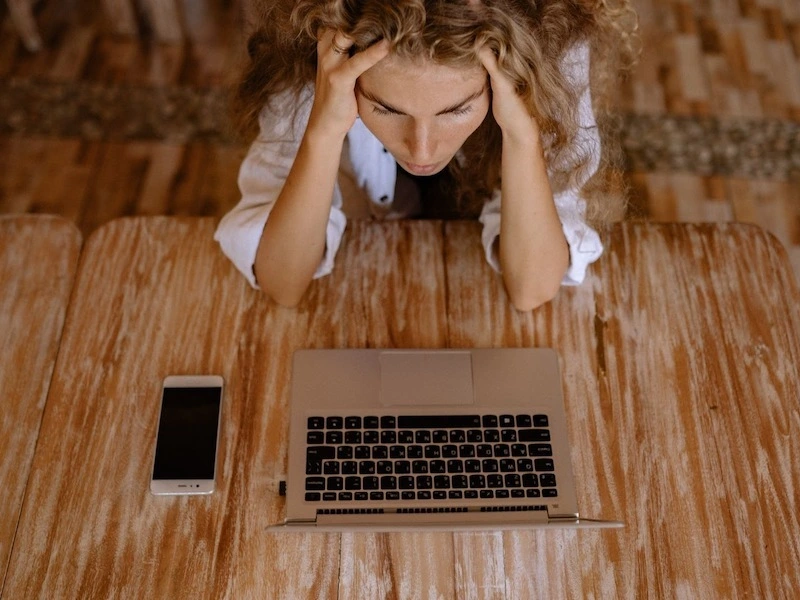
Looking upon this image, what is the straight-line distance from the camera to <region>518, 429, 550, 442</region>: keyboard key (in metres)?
0.93

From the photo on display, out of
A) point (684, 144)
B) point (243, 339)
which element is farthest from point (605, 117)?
point (684, 144)

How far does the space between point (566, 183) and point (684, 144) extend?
4.17ft

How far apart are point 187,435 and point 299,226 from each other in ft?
1.09

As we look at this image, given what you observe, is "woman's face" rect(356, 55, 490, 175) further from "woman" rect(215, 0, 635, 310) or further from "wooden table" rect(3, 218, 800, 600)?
"wooden table" rect(3, 218, 800, 600)

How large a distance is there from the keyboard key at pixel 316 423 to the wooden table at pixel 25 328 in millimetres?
372

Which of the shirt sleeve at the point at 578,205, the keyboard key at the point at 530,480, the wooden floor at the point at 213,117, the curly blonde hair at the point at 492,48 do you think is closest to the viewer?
the curly blonde hair at the point at 492,48

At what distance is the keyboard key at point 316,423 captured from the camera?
93 centimetres

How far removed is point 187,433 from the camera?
36.6 inches

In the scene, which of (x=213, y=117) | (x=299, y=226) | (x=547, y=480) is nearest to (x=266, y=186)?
(x=299, y=226)

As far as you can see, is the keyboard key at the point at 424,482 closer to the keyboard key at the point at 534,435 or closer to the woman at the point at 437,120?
the keyboard key at the point at 534,435

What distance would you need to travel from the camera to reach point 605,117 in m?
1.11

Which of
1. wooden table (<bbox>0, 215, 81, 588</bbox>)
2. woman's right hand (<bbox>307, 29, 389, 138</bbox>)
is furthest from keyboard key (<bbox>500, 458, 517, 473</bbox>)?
wooden table (<bbox>0, 215, 81, 588</bbox>)

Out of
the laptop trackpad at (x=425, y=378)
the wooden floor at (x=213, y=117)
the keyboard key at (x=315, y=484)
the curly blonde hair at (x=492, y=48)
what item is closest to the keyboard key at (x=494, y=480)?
the laptop trackpad at (x=425, y=378)

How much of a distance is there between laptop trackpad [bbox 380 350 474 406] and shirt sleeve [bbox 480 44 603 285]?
186 millimetres
